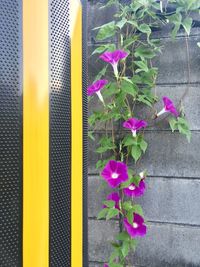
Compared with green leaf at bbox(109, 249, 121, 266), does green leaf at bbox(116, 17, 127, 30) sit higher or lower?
higher

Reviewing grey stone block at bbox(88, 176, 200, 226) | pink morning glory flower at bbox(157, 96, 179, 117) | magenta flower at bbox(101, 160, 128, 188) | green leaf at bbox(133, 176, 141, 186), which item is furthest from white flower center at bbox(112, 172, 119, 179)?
pink morning glory flower at bbox(157, 96, 179, 117)

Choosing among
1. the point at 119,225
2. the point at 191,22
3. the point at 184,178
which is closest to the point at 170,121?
the point at 184,178

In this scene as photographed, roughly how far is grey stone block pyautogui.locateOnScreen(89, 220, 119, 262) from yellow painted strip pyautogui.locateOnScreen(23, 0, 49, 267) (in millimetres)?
927

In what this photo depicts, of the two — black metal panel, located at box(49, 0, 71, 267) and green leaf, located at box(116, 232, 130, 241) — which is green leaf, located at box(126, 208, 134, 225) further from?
black metal panel, located at box(49, 0, 71, 267)

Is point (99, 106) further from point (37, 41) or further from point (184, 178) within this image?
point (37, 41)

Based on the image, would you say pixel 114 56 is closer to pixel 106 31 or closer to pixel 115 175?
pixel 106 31

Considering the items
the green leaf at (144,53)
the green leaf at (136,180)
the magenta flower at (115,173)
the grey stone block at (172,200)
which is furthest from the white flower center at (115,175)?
the green leaf at (144,53)

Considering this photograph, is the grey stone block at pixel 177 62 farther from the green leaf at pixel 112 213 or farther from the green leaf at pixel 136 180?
the green leaf at pixel 112 213

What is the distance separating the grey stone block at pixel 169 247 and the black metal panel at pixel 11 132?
103cm

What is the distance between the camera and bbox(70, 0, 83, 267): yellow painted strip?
135cm

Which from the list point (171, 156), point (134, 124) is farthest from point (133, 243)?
point (134, 124)

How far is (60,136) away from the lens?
4.10ft

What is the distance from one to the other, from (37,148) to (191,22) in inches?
46.6

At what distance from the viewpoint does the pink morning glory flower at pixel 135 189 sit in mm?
1895
